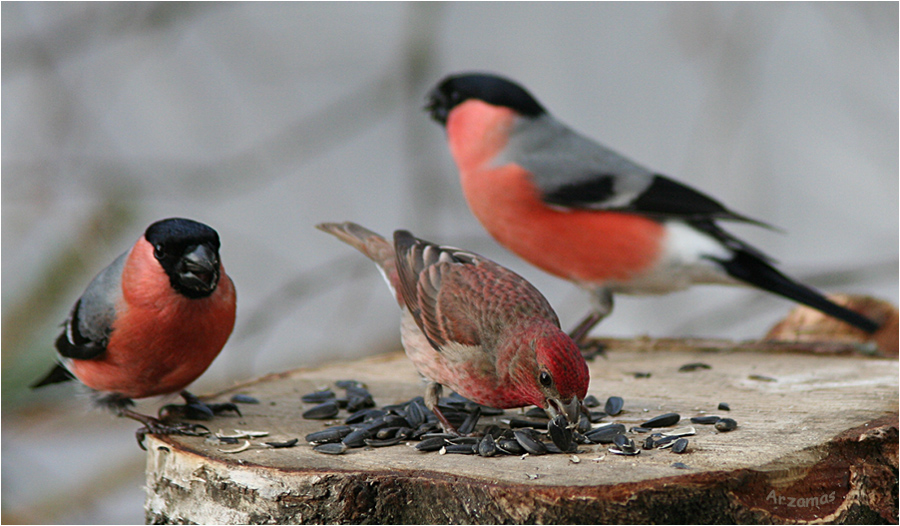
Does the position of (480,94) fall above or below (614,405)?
above

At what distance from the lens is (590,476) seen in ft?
6.61

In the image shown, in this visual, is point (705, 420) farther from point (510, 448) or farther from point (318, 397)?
point (318, 397)

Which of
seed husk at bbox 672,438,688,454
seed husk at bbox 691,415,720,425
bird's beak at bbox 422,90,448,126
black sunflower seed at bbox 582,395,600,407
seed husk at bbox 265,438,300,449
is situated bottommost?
black sunflower seed at bbox 582,395,600,407

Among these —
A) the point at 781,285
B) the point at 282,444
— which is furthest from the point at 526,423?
the point at 781,285

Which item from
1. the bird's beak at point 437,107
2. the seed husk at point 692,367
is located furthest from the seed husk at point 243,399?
the bird's beak at point 437,107

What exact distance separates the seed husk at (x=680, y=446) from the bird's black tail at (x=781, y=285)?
1.95 metres

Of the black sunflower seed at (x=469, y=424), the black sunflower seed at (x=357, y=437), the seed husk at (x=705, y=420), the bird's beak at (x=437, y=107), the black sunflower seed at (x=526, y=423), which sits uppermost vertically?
the bird's beak at (x=437, y=107)

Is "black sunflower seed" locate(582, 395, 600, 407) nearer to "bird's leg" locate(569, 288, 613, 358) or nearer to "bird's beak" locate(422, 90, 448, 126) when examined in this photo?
"bird's leg" locate(569, 288, 613, 358)

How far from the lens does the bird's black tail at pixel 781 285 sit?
12.8 ft

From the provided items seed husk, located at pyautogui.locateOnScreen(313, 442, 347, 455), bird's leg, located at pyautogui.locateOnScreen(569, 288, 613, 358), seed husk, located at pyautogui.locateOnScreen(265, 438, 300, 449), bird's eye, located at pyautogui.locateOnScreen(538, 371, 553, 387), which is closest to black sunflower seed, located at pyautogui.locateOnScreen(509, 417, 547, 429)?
bird's eye, located at pyautogui.locateOnScreen(538, 371, 553, 387)

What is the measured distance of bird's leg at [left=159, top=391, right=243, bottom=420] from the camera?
9.31ft

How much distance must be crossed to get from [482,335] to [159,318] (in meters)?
1.01

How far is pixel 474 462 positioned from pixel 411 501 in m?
0.21

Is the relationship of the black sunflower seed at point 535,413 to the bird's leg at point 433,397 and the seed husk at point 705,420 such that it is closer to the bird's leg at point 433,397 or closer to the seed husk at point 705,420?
the bird's leg at point 433,397
